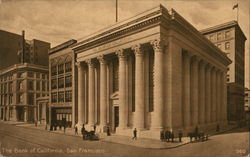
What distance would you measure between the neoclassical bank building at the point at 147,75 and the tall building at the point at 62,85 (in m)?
4.40

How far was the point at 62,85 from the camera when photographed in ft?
117

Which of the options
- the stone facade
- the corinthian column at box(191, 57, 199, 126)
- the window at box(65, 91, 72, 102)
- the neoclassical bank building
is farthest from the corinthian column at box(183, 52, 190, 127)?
the window at box(65, 91, 72, 102)

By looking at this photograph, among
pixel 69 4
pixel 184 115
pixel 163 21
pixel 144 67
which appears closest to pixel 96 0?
pixel 69 4

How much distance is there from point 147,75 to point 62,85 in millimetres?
19967

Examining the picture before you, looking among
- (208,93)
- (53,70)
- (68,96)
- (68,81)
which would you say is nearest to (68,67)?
(68,81)

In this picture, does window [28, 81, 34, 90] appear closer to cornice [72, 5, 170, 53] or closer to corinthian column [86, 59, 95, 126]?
corinthian column [86, 59, 95, 126]

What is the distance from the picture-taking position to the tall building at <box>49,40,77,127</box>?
33531 millimetres

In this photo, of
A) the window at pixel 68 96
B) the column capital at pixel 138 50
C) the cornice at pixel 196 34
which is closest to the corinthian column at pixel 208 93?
the cornice at pixel 196 34

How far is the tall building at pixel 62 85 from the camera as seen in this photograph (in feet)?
110

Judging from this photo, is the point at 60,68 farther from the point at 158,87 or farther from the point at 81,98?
the point at 158,87

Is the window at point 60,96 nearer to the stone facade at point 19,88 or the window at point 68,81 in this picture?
the window at point 68,81

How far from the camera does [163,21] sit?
19.5 m

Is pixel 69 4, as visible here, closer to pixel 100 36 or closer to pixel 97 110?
pixel 100 36

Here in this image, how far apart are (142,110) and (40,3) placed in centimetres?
1396
